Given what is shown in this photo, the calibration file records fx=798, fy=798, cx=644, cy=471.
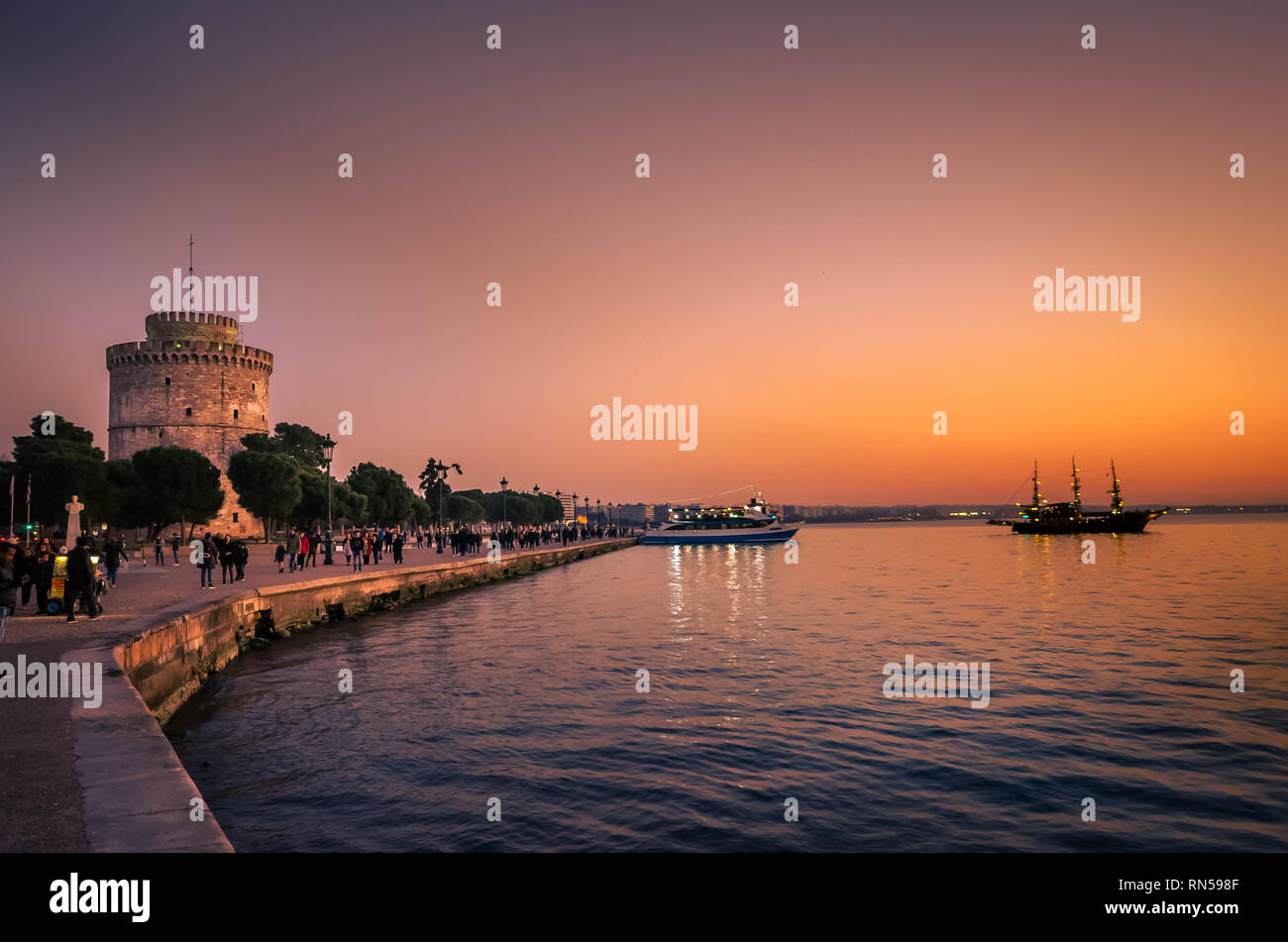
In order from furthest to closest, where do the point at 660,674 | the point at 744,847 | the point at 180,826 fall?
1. the point at 660,674
2. the point at 744,847
3. the point at 180,826

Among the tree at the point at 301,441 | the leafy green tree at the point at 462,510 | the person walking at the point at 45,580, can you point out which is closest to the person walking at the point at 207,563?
the person walking at the point at 45,580

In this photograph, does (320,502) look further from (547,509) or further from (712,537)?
(547,509)

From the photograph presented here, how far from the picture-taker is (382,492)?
83688mm

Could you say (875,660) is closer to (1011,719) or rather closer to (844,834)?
(1011,719)

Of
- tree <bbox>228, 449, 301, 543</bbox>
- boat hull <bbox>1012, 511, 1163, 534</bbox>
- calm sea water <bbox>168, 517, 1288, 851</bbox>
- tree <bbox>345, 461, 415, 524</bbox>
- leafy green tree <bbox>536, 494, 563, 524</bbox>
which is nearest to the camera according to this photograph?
calm sea water <bbox>168, 517, 1288, 851</bbox>

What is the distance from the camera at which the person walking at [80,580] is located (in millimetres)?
14594

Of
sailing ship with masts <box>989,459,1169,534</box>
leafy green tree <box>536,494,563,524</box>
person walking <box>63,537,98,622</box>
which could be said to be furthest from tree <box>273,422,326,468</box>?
sailing ship with masts <box>989,459,1169,534</box>

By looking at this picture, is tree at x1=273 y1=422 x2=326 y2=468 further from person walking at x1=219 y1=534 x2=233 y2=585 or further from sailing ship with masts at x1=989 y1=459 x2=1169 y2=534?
sailing ship with masts at x1=989 y1=459 x2=1169 y2=534

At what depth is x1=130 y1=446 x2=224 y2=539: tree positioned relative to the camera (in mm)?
59469

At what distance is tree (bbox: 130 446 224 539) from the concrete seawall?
36.4 m

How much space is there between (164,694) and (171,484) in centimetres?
5459

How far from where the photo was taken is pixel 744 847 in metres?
7.93
